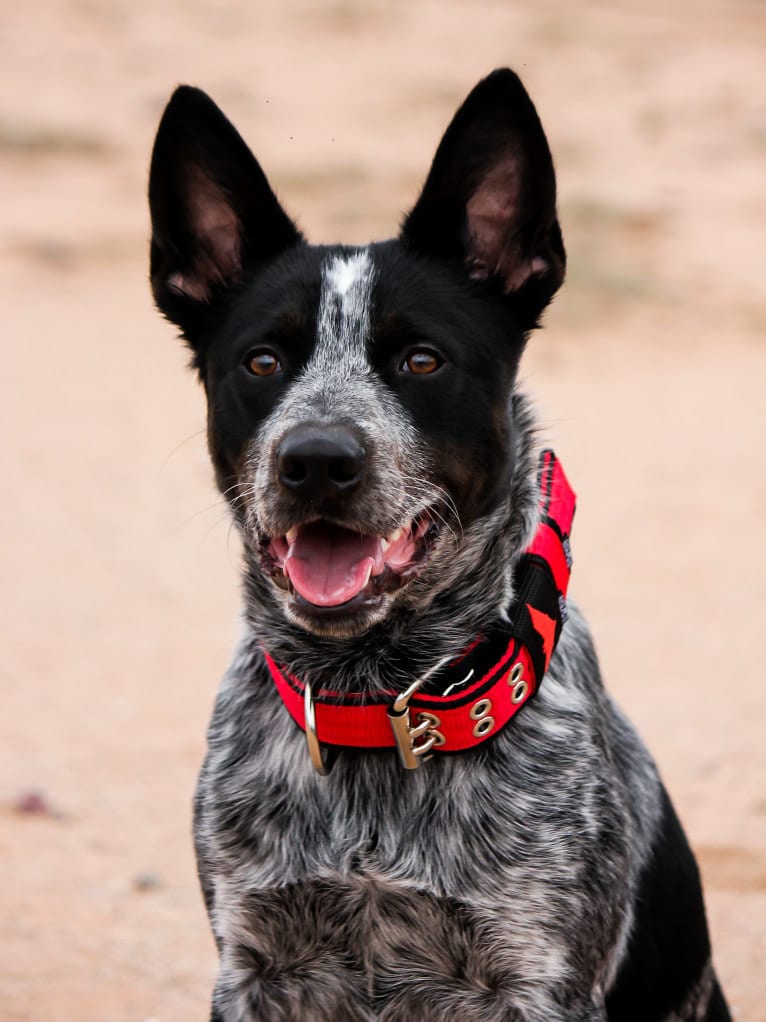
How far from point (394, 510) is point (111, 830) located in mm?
2688

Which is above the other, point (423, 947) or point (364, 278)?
point (364, 278)

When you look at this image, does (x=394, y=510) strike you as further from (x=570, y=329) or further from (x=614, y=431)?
(x=570, y=329)

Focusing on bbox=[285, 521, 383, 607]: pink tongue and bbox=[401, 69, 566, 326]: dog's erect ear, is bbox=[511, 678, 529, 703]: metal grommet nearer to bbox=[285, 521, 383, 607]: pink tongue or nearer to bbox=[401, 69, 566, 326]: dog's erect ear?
bbox=[285, 521, 383, 607]: pink tongue

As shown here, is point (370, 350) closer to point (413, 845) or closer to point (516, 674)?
A: point (516, 674)

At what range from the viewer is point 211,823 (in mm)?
3051

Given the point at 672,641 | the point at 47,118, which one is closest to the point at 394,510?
the point at 672,641

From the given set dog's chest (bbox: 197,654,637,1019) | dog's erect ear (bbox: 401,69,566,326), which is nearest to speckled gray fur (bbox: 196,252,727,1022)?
dog's chest (bbox: 197,654,637,1019)

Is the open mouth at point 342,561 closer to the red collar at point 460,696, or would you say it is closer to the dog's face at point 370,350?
the dog's face at point 370,350

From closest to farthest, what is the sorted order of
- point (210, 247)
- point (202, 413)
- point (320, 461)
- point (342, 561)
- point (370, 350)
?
point (320, 461), point (342, 561), point (370, 350), point (210, 247), point (202, 413)

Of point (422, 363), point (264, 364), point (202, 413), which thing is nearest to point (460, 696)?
point (422, 363)

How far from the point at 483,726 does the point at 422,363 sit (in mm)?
766

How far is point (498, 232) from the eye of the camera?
3.14 metres

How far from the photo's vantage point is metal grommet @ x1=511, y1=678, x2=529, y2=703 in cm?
294

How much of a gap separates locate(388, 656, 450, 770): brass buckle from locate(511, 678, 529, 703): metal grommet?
18 cm
